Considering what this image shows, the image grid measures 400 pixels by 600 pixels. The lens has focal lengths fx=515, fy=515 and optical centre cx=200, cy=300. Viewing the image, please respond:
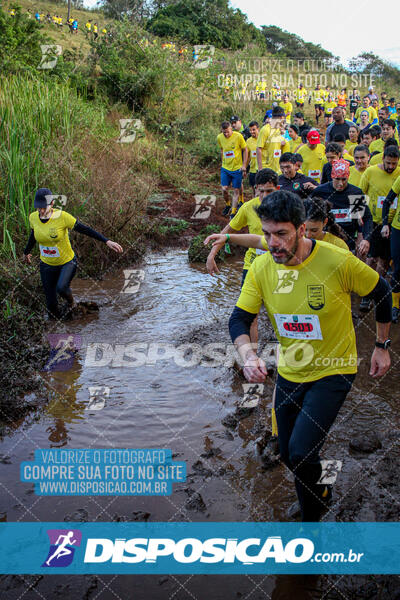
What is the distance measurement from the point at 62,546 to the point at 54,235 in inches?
169

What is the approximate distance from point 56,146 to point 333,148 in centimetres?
547

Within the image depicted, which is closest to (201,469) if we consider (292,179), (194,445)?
(194,445)

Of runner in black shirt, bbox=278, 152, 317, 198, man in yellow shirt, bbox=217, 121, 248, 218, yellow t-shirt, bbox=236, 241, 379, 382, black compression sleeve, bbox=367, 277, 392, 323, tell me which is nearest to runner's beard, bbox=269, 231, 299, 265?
yellow t-shirt, bbox=236, 241, 379, 382

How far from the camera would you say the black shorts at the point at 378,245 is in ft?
23.9

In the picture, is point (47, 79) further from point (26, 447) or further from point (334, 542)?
point (334, 542)

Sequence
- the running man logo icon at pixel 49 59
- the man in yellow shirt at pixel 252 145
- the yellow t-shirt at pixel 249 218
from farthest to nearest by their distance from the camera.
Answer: the running man logo icon at pixel 49 59 < the man in yellow shirt at pixel 252 145 < the yellow t-shirt at pixel 249 218

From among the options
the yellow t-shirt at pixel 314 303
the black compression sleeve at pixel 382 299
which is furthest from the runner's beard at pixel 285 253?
the black compression sleeve at pixel 382 299

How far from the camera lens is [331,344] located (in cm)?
296

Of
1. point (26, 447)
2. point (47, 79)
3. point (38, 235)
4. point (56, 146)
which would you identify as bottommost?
point (26, 447)

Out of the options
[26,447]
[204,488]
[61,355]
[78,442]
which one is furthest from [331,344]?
[61,355]

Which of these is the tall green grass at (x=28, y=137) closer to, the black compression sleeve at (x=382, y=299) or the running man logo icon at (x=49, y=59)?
the running man logo icon at (x=49, y=59)

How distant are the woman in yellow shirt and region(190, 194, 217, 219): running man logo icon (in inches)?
249

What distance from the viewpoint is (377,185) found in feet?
23.7

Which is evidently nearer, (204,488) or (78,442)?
(204,488)
